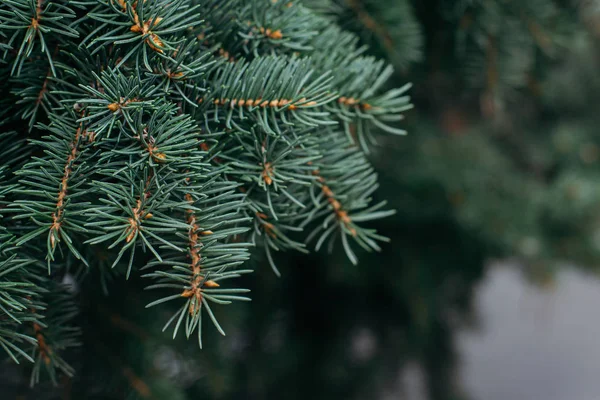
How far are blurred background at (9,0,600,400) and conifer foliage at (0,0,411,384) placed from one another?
0.09 meters

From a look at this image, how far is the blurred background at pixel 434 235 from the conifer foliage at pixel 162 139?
0.30 feet

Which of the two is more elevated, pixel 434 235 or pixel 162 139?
pixel 434 235

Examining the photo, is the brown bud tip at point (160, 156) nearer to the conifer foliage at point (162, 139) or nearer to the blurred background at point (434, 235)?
the conifer foliage at point (162, 139)

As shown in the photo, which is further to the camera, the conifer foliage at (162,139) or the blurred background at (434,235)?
the blurred background at (434,235)

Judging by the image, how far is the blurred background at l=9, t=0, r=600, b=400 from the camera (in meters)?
0.43

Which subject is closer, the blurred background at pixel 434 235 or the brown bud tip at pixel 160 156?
the brown bud tip at pixel 160 156

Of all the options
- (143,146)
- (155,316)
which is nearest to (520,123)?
(155,316)

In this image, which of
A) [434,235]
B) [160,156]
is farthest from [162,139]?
[434,235]

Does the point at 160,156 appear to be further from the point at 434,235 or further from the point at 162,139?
the point at 434,235

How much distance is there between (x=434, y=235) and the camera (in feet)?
2.31

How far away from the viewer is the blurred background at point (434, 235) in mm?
432

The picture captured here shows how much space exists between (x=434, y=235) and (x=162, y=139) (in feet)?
1.73

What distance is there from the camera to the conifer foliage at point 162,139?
0.74ft

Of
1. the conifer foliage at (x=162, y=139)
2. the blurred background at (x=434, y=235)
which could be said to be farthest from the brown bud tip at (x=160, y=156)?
the blurred background at (x=434, y=235)
